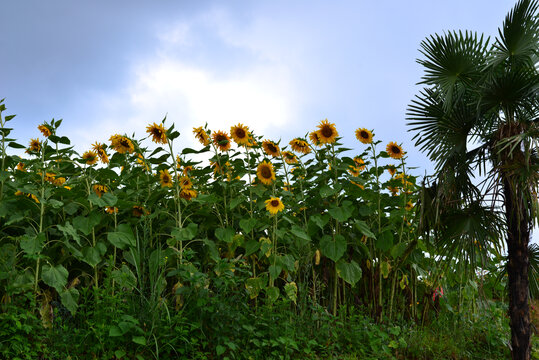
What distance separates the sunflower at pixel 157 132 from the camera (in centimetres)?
460

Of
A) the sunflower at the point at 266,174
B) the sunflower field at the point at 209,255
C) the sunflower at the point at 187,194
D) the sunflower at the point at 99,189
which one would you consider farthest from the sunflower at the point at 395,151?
the sunflower at the point at 99,189

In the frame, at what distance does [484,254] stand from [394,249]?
2.83 ft

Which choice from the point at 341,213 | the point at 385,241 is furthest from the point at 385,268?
the point at 341,213

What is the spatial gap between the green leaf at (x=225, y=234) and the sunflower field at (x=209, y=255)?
0.01 m

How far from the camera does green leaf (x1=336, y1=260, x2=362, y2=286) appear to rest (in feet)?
15.8

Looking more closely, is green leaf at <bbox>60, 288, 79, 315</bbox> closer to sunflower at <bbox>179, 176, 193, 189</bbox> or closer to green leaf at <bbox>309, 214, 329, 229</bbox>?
sunflower at <bbox>179, 176, 193, 189</bbox>

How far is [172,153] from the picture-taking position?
464cm

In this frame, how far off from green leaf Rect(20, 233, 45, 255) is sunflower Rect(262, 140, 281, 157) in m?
2.13

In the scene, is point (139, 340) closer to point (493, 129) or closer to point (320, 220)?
point (320, 220)

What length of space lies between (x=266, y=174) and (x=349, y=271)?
1.22 m

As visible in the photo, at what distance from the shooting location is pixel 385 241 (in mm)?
5152

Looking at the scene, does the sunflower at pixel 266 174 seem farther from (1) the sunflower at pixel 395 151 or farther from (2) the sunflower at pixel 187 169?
(1) the sunflower at pixel 395 151

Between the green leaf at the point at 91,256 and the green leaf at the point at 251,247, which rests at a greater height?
the green leaf at the point at 251,247

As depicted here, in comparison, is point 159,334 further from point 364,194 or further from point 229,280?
point 364,194
